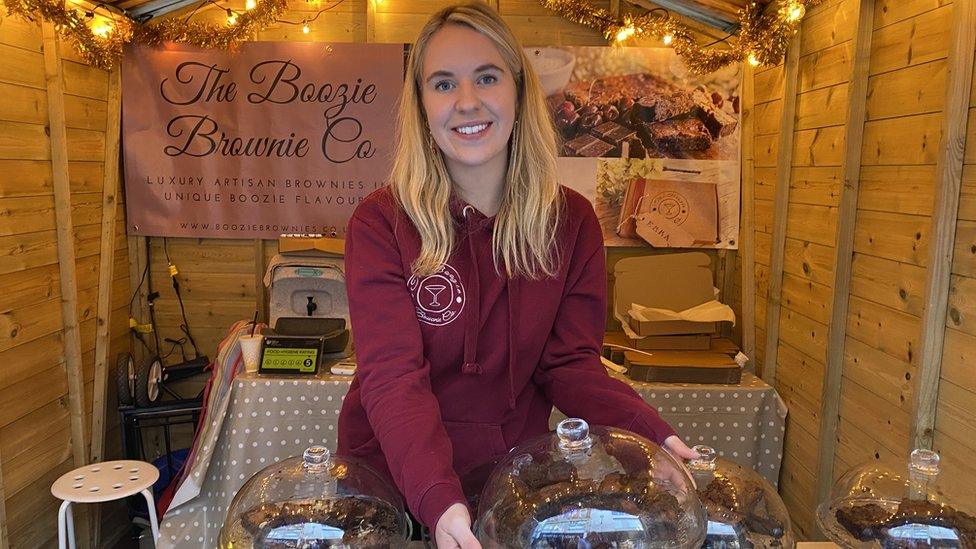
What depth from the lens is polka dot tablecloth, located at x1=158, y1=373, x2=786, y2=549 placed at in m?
2.67

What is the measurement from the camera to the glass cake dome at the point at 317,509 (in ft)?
2.98

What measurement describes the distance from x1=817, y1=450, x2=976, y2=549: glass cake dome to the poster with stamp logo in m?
2.16

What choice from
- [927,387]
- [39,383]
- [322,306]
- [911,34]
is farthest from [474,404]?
[39,383]

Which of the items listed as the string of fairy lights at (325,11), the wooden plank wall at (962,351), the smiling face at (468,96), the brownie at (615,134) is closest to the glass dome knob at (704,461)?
the smiling face at (468,96)

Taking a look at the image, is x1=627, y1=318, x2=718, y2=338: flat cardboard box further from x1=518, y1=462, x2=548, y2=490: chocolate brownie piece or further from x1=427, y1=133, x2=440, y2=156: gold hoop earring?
x1=518, y1=462, x2=548, y2=490: chocolate brownie piece

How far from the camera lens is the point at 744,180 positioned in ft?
10.1

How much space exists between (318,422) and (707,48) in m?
2.34

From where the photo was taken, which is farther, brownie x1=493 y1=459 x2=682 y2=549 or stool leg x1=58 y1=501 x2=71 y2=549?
stool leg x1=58 y1=501 x2=71 y2=549

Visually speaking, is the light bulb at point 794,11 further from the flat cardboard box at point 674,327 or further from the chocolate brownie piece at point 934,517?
the chocolate brownie piece at point 934,517

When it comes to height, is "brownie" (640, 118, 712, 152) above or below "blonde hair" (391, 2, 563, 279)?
above

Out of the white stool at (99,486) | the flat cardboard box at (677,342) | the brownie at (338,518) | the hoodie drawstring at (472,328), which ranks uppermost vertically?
the hoodie drawstring at (472,328)

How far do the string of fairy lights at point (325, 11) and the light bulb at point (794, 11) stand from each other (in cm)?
5

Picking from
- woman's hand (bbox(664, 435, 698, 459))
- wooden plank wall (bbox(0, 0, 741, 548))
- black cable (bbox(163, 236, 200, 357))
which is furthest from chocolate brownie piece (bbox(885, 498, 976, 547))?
black cable (bbox(163, 236, 200, 357))

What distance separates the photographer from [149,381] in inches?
121
